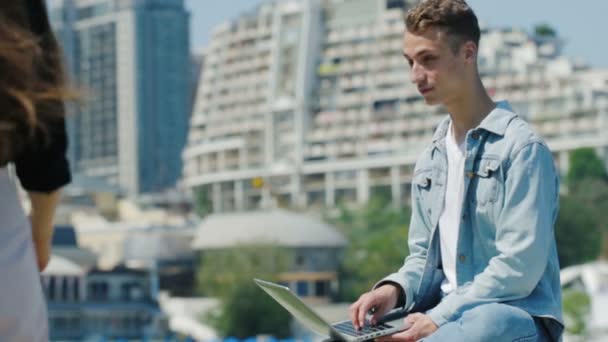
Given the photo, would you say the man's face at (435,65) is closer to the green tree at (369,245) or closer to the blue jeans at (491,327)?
the blue jeans at (491,327)

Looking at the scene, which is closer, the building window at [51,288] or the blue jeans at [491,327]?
the blue jeans at [491,327]

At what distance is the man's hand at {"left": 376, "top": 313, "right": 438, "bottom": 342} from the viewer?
2791 millimetres

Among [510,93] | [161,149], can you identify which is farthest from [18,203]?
[161,149]

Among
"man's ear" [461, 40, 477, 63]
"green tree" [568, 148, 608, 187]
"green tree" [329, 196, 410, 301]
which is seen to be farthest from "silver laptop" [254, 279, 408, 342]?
"green tree" [568, 148, 608, 187]

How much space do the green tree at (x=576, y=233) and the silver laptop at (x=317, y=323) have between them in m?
67.8

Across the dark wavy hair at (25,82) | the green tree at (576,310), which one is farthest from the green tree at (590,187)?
the dark wavy hair at (25,82)

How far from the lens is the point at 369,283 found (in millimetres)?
66438

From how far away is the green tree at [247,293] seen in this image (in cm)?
6078

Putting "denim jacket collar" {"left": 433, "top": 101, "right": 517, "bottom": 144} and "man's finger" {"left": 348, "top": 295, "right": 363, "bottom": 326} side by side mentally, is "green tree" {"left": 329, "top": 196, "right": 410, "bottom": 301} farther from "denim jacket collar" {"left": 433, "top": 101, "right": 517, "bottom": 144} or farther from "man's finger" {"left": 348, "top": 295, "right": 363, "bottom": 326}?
"man's finger" {"left": 348, "top": 295, "right": 363, "bottom": 326}

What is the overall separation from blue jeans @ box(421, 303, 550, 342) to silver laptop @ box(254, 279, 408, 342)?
9cm

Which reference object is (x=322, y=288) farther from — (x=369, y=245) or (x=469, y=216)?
(x=469, y=216)

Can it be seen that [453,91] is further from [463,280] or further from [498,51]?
[498,51]

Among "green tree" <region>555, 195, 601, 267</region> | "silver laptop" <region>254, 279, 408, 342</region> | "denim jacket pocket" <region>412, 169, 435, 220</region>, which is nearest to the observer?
"silver laptop" <region>254, 279, 408, 342</region>

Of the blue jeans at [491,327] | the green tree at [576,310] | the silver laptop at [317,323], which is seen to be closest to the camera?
the silver laptop at [317,323]
